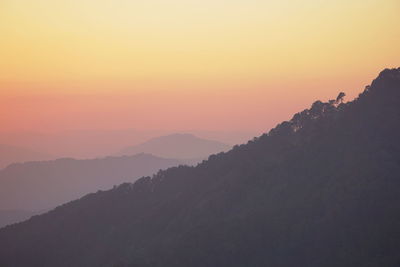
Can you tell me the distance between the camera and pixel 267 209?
2486 inches

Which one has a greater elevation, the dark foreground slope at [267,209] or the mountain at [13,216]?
the mountain at [13,216]

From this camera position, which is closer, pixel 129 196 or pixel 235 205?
pixel 235 205

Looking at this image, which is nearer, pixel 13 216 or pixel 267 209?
pixel 267 209

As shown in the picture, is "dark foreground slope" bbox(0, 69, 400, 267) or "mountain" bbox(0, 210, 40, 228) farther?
"mountain" bbox(0, 210, 40, 228)

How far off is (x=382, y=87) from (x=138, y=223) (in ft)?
111

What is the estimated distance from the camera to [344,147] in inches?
2633

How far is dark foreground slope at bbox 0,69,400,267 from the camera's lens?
182ft

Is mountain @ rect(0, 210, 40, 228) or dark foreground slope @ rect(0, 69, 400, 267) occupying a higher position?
mountain @ rect(0, 210, 40, 228)

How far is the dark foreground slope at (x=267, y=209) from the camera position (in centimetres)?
5550

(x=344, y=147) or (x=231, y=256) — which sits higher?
(x=344, y=147)

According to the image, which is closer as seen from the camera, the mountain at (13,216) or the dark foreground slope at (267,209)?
the dark foreground slope at (267,209)

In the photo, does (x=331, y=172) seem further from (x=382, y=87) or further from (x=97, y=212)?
(x=97, y=212)

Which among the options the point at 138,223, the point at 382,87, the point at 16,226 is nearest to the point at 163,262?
the point at 138,223

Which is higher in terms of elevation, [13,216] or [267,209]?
[13,216]
